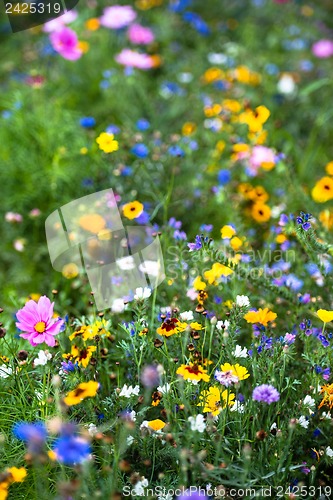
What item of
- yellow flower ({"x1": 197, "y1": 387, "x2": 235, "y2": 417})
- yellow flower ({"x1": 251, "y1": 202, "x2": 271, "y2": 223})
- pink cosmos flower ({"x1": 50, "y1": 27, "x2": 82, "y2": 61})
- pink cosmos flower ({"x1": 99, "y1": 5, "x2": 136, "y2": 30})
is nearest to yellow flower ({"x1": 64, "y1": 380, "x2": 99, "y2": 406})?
yellow flower ({"x1": 197, "y1": 387, "x2": 235, "y2": 417})

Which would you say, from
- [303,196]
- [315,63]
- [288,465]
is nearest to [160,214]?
[303,196]

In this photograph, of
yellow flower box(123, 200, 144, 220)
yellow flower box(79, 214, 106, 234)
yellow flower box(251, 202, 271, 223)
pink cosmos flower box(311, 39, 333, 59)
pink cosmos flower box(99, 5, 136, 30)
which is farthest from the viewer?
pink cosmos flower box(311, 39, 333, 59)

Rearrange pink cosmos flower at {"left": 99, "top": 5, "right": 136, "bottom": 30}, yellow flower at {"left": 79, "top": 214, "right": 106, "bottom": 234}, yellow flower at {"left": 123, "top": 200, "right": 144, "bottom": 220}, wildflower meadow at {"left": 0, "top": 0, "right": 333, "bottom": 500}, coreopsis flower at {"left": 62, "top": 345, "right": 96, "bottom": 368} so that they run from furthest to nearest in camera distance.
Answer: pink cosmos flower at {"left": 99, "top": 5, "right": 136, "bottom": 30} → yellow flower at {"left": 79, "top": 214, "right": 106, "bottom": 234} → yellow flower at {"left": 123, "top": 200, "right": 144, "bottom": 220} → coreopsis flower at {"left": 62, "top": 345, "right": 96, "bottom": 368} → wildflower meadow at {"left": 0, "top": 0, "right": 333, "bottom": 500}

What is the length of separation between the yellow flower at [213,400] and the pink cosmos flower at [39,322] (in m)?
0.39

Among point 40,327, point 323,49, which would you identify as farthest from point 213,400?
point 323,49

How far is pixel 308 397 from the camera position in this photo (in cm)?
136

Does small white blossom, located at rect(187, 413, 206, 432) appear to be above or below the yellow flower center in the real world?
below

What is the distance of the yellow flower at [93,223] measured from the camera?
1989 mm

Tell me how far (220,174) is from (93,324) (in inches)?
43.1

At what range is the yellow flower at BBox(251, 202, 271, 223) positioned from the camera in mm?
2238

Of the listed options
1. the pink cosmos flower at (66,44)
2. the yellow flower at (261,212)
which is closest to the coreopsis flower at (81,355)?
the yellow flower at (261,212)

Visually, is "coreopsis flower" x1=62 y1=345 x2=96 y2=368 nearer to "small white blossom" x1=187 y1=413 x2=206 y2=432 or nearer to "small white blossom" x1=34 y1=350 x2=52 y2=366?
"small white blossom" x1=34 y1=350 x2=52 y2=366

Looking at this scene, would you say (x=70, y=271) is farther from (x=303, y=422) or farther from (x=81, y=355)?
(x=303, y=422)

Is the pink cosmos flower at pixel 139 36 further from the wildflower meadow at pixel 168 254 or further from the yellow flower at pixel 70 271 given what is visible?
the yellow flower at pixel 70 271
